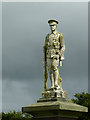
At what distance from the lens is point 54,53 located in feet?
40.7

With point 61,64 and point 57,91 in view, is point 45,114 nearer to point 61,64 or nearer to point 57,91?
point 57,91

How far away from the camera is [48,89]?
40.0ft

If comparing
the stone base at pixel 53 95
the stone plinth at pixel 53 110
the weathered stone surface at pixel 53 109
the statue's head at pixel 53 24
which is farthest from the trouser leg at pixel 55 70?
the statue's head at pixel 53 24

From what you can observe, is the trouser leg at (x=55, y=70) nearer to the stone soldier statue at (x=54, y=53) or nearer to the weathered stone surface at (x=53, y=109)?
the stone soldier statue at (x=54, y=53)

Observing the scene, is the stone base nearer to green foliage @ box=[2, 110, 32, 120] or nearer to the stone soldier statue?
the stone soldier statue

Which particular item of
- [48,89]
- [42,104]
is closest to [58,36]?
[48,89]

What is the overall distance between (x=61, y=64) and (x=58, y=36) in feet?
4.03

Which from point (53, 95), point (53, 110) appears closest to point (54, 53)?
point (53, 95)

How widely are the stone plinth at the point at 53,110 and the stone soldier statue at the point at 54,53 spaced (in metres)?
1.06

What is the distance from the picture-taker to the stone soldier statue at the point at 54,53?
40.3ft

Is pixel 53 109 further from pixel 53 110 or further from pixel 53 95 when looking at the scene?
pixel 53 95

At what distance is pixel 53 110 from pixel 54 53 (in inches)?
99.2

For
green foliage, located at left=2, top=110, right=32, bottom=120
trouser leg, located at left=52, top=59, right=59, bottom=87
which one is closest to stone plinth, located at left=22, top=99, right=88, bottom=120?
trouser leg, located at left=52, top=59, right=59, bottom=87

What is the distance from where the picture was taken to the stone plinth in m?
11.0
